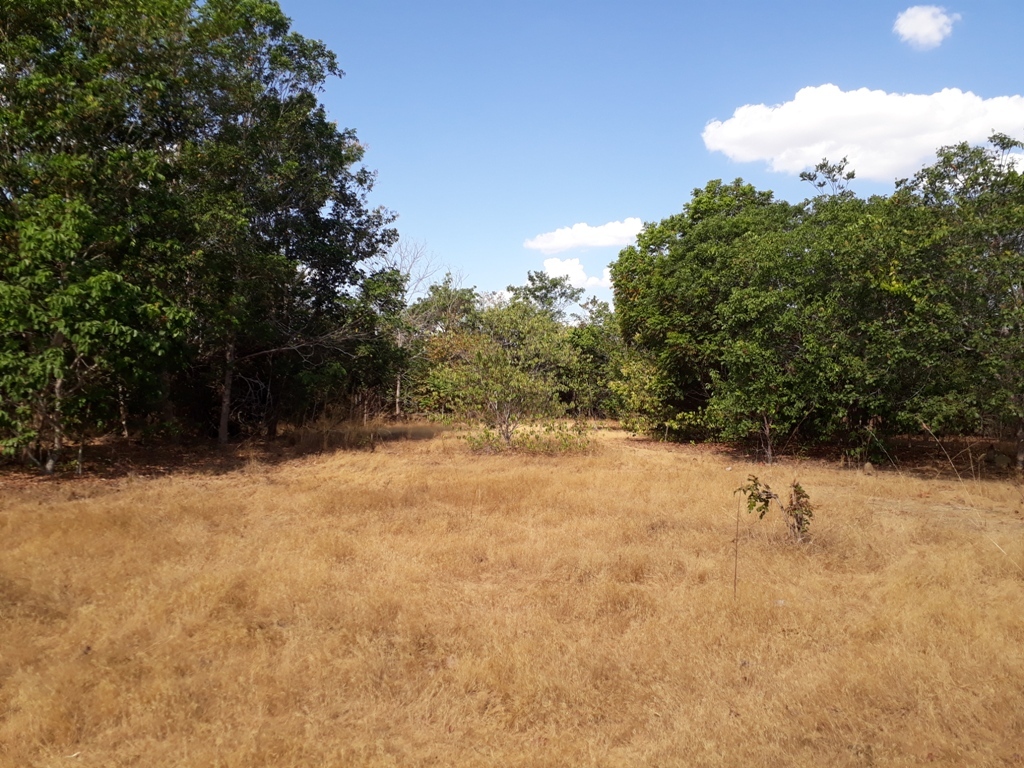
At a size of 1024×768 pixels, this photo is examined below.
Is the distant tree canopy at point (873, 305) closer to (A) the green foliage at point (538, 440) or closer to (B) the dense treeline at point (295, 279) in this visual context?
(B) the dense treeline at point (295, 279)

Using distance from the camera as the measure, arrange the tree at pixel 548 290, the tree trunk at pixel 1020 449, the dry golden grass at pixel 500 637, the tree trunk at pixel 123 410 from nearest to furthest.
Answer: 1. the dry golden grass at pixel 500 637
2. the tree trunk at pixel 123 410
3. the tree trunk at pixel 1020 449
4. the tree at pixel 548 290

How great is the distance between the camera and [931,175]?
11.6 metres

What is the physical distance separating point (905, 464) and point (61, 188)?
52.1 ft

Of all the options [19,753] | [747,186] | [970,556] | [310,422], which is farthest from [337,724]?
[747,186]

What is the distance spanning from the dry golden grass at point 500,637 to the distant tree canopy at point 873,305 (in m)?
3.94

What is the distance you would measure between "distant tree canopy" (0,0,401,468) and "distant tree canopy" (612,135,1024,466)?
8.00 meters

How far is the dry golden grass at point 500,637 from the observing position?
319 centimetres

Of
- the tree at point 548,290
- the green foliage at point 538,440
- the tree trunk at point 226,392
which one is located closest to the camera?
the green foliage at point 538,440

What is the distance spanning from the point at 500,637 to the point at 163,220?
9.36 meters

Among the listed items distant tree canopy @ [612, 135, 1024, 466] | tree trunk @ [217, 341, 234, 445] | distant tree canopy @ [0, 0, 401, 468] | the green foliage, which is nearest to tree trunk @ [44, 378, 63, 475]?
distant tree canopy @ [0, 0, 401, 468]

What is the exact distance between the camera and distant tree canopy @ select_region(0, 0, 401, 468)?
8961 millimetres

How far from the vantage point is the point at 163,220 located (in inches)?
415

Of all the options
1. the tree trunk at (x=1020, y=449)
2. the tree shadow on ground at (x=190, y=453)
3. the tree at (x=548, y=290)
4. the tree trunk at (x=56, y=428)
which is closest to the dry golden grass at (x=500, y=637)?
the tree trunk at (x=56, y=428)

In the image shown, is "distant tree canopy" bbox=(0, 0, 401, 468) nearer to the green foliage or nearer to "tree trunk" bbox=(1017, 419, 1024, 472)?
the green foliage
